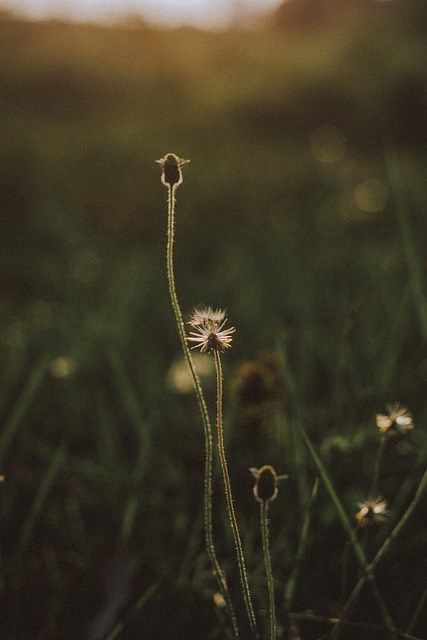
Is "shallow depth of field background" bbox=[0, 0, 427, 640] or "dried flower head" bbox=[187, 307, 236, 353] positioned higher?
"shallow depth of field background" bbox=[0, 0, 427, 640]

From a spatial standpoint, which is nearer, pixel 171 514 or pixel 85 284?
pixel 171 514

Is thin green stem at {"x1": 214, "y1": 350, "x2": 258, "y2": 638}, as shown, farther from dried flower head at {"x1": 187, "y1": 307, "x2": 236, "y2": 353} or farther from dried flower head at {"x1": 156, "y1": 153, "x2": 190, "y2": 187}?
dried flower head at {"x1": 156, "y1": 153, "x2": 190, "y2": 187}

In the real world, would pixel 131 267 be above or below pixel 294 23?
below

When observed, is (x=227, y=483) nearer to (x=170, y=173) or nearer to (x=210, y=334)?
(x=210, y=334)

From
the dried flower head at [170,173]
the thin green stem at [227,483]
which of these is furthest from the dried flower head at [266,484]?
the dried flower head at [170,173]

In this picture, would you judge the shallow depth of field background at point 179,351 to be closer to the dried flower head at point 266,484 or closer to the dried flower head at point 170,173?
the dried flower head at point 266,484

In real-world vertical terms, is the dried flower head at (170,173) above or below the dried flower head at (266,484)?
above

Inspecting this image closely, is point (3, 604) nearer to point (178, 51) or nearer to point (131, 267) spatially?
→ point (131, 267)

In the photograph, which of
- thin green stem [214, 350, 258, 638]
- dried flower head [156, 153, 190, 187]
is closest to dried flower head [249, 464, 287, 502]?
thin green stem [214, 350, 258, 638]

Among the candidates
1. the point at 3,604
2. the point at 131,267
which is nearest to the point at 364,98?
the point at 131,267
